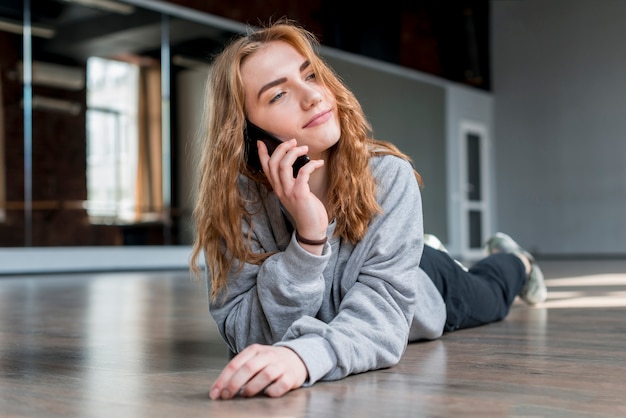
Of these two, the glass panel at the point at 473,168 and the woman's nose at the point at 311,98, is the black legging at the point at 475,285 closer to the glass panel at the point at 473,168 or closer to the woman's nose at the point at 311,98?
the woman's nose at the point at 311,98

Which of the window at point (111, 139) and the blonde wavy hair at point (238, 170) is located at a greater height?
the window at point (111, 139)

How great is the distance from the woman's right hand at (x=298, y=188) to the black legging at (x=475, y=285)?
669 mm

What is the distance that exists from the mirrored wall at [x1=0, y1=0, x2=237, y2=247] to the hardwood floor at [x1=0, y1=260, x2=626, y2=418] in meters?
4.97

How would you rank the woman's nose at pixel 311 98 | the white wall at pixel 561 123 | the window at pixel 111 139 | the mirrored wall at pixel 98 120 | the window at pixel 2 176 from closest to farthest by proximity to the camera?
the woman's nose at pixel 311 98 < the window at pixel 2 176 < the mirrored wall at pixel 98 120 < the window at pixel 111 139 < the white wall at pixel 561 123

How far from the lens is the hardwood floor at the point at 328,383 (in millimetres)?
1157

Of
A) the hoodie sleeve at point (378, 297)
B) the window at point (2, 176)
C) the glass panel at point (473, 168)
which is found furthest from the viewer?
the glass panel at point (473, 168)

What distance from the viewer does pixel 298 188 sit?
1.39m

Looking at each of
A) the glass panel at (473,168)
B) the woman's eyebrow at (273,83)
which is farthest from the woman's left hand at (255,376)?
the glass panel at (473,168)

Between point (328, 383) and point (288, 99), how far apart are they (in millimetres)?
529

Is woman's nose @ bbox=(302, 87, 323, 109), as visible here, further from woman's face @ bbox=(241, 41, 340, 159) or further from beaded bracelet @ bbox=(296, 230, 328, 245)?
beaded bracelet @ bbox=(296, 230, 328, 245)

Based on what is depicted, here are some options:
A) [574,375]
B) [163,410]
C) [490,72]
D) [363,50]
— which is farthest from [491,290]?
[490,72]

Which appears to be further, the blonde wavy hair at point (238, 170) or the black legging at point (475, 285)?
the black legging at point (475, 285)

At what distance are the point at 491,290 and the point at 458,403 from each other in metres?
1.32

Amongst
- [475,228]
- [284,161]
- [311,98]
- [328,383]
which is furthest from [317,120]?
[475,228]
